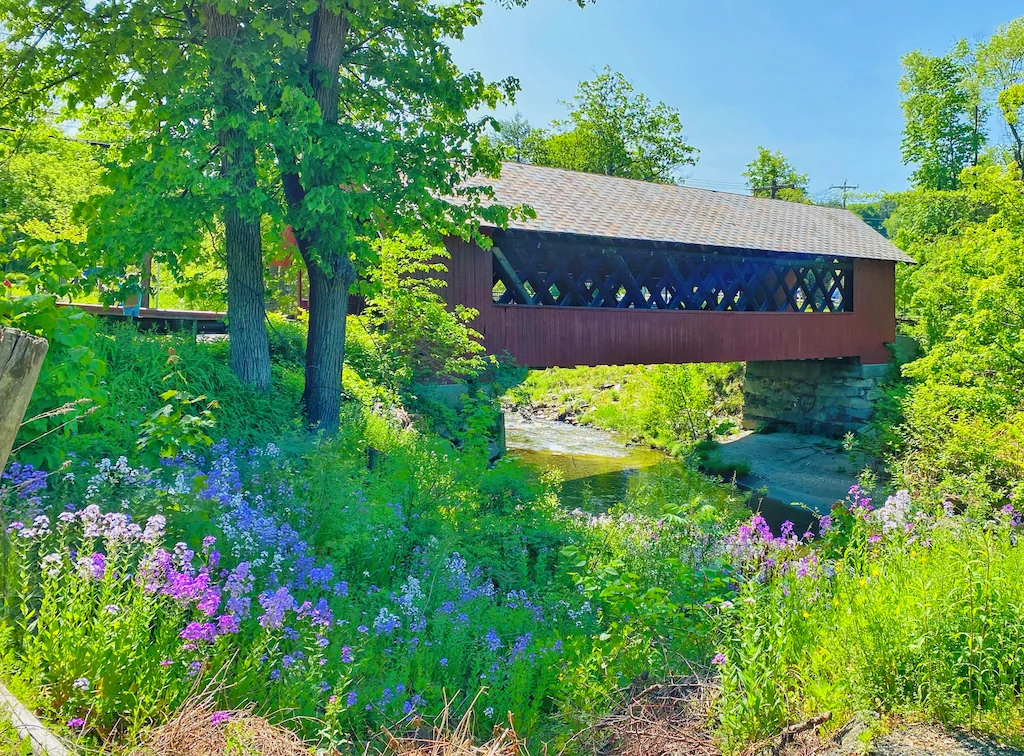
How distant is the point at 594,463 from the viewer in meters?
14.5

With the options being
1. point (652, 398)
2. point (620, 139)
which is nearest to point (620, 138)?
point (620, 139)

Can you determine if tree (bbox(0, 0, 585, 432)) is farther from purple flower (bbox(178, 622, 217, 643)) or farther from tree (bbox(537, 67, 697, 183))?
tree (bbox(537, 67, 697, 183))

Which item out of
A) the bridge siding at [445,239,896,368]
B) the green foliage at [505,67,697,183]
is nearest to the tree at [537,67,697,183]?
the green foliage at [505,67,697,183]

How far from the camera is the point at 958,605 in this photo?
2.31 metres

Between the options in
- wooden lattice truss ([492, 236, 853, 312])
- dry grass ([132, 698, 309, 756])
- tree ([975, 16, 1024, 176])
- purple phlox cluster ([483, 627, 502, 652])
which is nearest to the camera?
dry grass ([132, 698, 309, 756])

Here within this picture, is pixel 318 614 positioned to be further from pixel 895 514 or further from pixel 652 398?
pixel 652 398

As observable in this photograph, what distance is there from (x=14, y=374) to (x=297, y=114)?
13.5 ft

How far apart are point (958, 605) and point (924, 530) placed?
4.06ft

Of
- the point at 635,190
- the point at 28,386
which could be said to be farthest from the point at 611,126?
the point at 28,386

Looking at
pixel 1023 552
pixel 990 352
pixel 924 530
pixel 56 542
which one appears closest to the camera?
pixel 56 542

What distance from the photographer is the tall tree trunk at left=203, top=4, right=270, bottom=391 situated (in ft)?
17.9

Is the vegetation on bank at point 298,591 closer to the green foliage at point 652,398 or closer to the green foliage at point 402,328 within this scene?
the green foliage at point 402,328

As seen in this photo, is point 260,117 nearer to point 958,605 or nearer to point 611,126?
point 958,605

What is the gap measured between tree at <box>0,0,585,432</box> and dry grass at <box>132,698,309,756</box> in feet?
12.6
